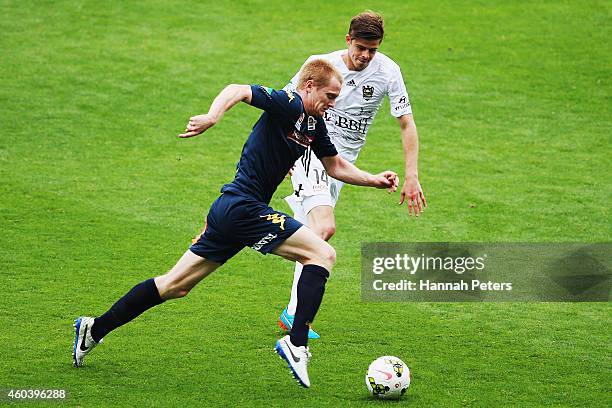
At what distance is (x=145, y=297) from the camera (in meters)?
6.99

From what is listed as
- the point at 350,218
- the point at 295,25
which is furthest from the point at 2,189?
the point at 295,25

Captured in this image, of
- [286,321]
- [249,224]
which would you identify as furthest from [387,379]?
[286,321]

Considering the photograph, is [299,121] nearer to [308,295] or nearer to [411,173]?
[308,295]

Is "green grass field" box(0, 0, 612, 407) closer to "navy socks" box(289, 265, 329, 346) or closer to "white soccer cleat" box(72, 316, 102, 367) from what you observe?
"white soccer cleat" box(72, 316, 102, 367)

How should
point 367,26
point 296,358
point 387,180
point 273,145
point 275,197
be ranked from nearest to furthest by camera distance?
point 296,358 → point 273,145 → point 387,180 → point 367,26 → point 275,197

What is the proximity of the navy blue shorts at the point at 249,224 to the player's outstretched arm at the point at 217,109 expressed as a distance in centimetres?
70

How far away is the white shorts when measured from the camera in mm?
8250

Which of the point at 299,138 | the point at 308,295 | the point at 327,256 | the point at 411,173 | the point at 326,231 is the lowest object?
the point at 308,295

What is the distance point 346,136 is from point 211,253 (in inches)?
92.6

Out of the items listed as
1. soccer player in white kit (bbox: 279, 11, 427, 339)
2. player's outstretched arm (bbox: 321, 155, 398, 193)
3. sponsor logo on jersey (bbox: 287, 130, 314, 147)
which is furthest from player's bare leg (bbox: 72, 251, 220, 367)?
soccer player in white kit (bbox: 279, 11, 427, 339)

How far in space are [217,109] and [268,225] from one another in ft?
3.05

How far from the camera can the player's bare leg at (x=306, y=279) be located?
6.48 metres

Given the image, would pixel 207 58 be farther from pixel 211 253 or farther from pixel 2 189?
pixel 211 253

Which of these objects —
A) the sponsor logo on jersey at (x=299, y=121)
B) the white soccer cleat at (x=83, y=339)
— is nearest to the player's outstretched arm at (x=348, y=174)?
the sponsor logo on jersey at (x=299, y=121)
